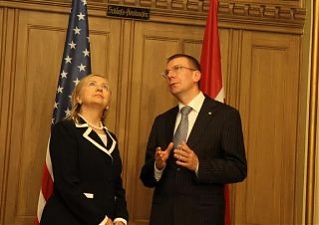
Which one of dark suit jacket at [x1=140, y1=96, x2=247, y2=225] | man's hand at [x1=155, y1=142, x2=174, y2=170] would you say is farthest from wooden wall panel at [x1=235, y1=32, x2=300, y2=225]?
man's hand at [x1=155, y1=142, x2=174, y2=170]

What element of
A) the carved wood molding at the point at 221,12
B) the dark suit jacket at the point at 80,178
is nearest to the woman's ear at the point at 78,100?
the dark suit jacket at the point at 80,178

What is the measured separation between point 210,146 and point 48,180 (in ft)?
4.02

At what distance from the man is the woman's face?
1.37 ft

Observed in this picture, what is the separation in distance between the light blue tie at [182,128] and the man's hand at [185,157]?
23 centimetres

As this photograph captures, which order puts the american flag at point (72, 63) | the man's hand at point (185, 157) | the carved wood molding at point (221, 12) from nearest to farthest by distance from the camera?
the man's hand at point (185, 157)
the american flag at point (72, 63)
the carved wood molding at point (221, 12)

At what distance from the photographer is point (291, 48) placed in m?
4.59

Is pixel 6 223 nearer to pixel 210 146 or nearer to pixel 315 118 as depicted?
pixel 210 146

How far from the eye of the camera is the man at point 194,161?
3.00 meters

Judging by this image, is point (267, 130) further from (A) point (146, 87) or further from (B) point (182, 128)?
(B) point (182, 128)

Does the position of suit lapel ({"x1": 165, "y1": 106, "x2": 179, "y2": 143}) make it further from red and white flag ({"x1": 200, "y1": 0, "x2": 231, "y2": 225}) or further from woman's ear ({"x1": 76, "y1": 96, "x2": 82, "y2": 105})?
red and white flag ({"x1": 200, "y1": 0, "x2": 231, "y2": 225})

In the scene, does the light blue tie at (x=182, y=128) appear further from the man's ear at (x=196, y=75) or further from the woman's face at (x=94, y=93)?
the woman's face at (x=94, y=93)

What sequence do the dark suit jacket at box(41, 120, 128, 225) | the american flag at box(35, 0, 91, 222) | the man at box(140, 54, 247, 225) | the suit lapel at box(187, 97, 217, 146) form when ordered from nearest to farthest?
1. the dark suit jacket at box(41, 120, 128, 225)
2. the man at box(140, 54, 247, 225)
3. the suit lapel at box(187, 97, 217, 146)
4. the american flag at box(35, 0, 91, 222)

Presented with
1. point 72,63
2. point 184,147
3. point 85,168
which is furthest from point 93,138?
point 72,63

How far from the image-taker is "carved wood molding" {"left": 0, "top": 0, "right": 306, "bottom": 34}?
4.21m
